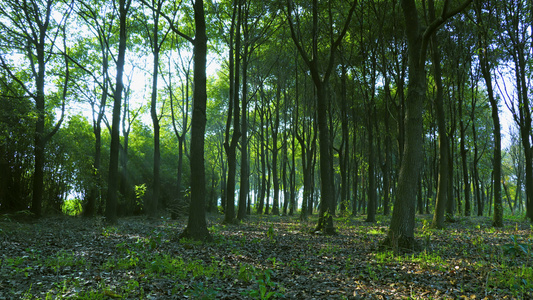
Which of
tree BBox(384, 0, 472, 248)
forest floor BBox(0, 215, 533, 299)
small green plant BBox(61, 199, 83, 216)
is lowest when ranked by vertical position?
small green plant BBox(61, 199, 83, 216)

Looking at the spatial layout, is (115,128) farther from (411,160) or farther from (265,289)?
(265,289)

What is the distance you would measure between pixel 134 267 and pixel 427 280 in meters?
5.31

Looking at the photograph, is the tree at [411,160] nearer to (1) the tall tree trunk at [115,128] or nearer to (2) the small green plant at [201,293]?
(2) the small green plant at [201,293]

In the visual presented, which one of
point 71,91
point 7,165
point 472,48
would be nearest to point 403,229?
point 472,48

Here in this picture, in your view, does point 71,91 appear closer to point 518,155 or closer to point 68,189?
point 68,189

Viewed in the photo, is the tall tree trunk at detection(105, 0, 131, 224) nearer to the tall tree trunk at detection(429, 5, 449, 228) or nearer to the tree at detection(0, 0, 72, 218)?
the tree at detection(0, 0, 72, 218)

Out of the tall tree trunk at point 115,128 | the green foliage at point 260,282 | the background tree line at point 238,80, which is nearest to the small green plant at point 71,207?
the background tree line at point 238,80

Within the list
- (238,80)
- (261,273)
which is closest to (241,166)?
(238,80)

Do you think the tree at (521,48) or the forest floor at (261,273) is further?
the tree at (521,48)

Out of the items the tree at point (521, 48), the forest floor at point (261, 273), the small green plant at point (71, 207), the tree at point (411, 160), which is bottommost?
the small green plant at point (71, 207)

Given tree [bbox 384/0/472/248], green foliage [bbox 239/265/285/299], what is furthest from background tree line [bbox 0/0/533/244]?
green foliage [bbox 239/265/285/299]

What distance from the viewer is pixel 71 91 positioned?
19.9m

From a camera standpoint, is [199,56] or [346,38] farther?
[346,38]

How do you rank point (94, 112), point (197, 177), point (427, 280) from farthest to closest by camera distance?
1. point (94, 112)
2. point (197, 177)
3. point (427, 280)
